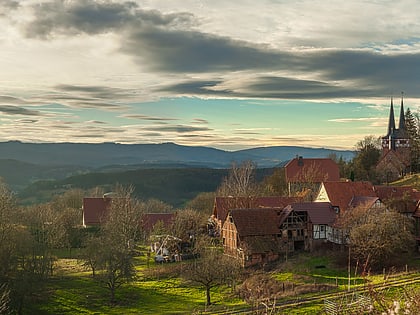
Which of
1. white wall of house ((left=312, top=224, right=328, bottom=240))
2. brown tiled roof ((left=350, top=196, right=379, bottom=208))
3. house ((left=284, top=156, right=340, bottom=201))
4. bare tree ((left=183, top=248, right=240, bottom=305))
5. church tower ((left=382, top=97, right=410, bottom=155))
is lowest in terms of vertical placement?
bare tree ((left=183, top=248, right=240, bottom=305))

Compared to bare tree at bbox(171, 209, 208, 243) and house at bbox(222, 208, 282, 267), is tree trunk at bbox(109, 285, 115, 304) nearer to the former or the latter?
house at bbox(222, 208, 282, 267)

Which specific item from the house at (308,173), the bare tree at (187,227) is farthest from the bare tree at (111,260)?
the house at (308,173)

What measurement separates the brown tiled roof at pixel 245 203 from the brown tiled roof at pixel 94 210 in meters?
18.3

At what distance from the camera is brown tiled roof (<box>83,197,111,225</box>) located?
62781 millimetres

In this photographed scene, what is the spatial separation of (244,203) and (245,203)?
0.79 feet

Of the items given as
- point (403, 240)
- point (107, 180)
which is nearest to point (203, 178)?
point (107, 180)

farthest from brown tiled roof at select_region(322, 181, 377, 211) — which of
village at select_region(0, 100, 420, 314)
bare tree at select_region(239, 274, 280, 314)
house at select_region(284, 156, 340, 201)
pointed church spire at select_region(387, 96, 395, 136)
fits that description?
pointed church spire at select_region(387, 96, 395, 136)

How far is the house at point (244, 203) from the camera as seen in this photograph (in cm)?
5204

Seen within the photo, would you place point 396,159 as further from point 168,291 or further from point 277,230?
point 168,291

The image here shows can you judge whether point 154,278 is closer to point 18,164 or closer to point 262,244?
point 262,244

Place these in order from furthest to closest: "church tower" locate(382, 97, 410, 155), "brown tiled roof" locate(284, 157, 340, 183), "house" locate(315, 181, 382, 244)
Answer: "church tower" locate(382, 97, 410, 155), "brown tiled roof" locate(284, 157, 340, 183), "house" locate(315, 181, 382, 244)

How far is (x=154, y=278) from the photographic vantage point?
A: 40000 millimetres

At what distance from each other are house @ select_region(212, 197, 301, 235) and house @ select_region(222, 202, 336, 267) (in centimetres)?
760

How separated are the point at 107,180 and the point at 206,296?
Answer: 4016 inches
